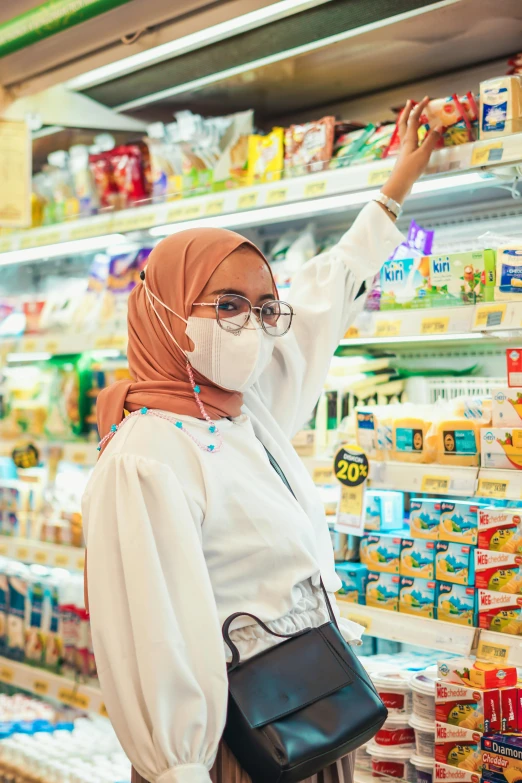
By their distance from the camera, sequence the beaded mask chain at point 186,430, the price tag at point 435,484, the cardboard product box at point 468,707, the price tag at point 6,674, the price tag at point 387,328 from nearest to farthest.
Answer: the beaded mask chain at point 186,430
the cardboard product box at point 468,707
the price tag at point 435,484
the price tag at point 387,328
the price tag at point 6,674

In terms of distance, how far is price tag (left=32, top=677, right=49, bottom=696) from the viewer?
2.80 meters

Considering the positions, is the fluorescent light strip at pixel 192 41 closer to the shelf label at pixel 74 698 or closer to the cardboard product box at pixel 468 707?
the cardboard product box at pixel 468 707

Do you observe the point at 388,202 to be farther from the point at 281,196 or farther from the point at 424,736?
the point at 424,736

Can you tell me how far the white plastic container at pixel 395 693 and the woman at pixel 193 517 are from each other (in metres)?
0.33

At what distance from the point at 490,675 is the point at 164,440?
915 mm

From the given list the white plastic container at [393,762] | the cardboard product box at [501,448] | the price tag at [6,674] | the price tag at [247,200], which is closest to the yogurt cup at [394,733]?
the white plastic container at [393,762]

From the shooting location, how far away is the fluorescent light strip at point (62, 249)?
2.76 meters

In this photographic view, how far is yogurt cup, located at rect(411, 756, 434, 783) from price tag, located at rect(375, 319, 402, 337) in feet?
3.40

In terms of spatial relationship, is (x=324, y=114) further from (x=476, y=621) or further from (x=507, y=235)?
(x=476, y=621)

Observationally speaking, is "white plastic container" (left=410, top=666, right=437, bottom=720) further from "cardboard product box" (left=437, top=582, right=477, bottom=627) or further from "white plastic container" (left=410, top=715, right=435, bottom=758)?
"cardboard product box" (left=437, top=582, right=477, bottom=627)

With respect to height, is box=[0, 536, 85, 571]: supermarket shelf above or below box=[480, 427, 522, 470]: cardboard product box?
below

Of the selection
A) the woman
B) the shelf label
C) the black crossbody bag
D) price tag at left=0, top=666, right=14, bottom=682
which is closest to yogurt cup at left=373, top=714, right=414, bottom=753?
the woman

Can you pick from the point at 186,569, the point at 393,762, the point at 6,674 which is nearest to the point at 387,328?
the point at 186,569

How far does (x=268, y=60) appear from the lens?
7.82 ft
